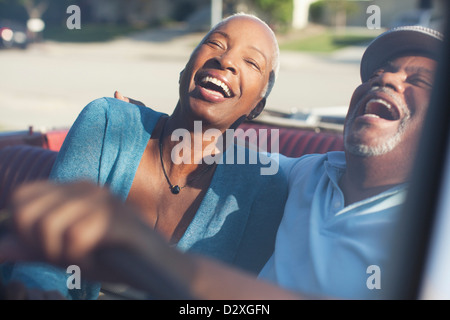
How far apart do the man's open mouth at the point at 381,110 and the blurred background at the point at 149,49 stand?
34cm

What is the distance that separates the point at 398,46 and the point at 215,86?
2.17 ft

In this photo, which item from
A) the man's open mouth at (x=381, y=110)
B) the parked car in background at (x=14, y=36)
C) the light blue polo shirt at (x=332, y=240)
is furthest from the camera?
the parked car in background at (x=14, y=36)

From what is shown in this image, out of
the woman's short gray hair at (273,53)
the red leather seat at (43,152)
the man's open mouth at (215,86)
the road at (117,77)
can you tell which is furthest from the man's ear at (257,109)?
the road at (117,77)

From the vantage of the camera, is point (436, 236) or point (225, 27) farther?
point (225, 27)

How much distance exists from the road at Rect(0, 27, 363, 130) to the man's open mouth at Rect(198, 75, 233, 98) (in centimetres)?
179

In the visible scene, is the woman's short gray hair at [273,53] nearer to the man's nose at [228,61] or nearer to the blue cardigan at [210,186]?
the man's nose at [228,61]

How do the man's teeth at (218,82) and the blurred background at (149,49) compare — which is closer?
the man's teeth at (218,82)

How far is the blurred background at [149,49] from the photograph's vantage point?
8594mm

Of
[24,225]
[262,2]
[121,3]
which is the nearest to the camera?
[24,225]

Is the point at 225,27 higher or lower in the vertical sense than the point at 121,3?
lower

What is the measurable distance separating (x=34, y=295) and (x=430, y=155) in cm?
101

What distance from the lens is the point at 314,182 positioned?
2.00 metres
